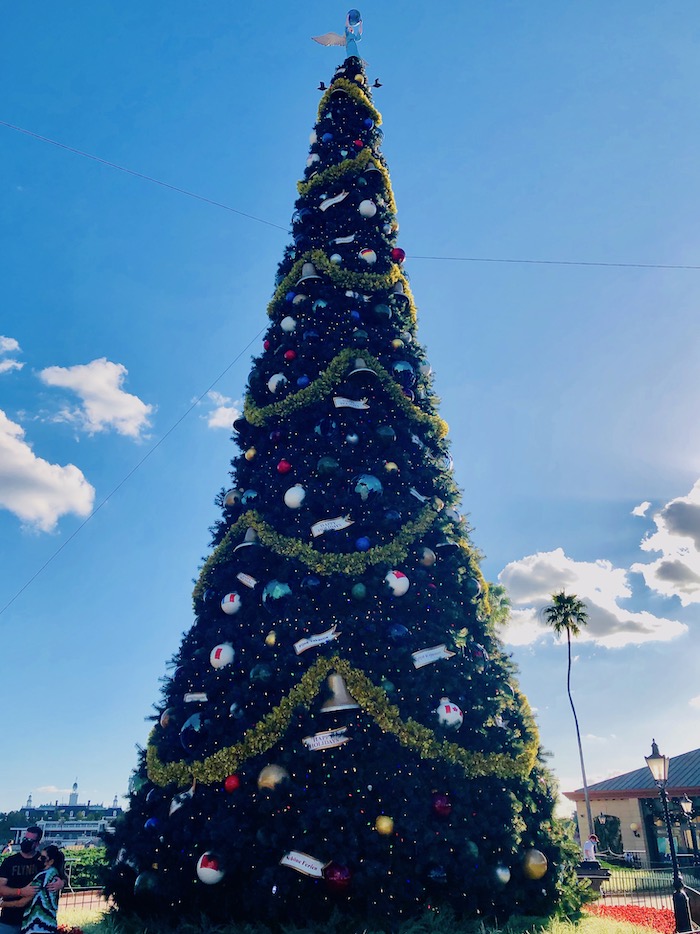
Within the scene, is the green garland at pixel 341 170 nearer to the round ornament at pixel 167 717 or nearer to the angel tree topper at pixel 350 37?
the angel tree topper at pixel 350 37

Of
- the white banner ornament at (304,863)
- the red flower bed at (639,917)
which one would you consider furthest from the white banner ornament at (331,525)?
the red flower bed at (639,917)

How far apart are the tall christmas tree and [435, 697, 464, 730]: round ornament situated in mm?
23

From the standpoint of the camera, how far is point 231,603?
724cm

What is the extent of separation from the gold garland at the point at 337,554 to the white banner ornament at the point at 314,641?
0.69 meters

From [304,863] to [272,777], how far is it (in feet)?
2.50

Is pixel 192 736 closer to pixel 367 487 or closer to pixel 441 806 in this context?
pixel 441 806

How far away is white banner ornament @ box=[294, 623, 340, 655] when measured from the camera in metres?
6.51

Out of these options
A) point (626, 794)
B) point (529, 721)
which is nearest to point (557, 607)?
point (626, 794)

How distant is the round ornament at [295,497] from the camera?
24.7 ft

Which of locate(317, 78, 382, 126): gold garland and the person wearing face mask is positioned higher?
locate(317, 78, 382, 126): gold garland

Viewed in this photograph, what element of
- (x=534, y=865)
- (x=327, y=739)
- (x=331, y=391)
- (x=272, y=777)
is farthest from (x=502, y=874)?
(x=331, y=391)

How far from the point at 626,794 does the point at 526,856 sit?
3112cm

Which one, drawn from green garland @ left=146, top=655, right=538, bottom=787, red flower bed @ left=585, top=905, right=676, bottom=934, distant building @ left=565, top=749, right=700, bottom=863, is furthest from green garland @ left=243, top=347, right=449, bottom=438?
distant building @ left=565, top=749, right=700, bottom=863

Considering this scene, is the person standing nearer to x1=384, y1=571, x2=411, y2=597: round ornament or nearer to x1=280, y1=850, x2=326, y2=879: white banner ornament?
x1=280, y1=850, x2=326, y2=879: white banner ornament
